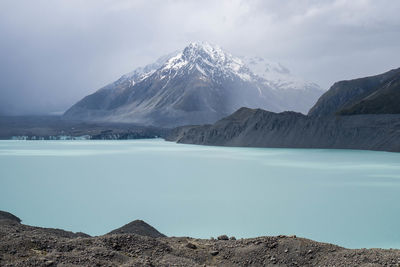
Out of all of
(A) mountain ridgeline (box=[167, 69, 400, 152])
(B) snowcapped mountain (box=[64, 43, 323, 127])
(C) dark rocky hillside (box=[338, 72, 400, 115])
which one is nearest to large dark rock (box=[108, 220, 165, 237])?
(A) mountain ridgeline (box=[167, 69, 400, 152])

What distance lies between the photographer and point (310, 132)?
48.9m

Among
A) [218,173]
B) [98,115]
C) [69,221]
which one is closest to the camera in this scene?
[69,221]

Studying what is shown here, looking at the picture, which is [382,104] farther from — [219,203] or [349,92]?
[219,203]

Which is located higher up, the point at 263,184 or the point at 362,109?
the point at 362,109

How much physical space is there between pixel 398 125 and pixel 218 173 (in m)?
29.5

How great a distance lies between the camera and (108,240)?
6.30 meters

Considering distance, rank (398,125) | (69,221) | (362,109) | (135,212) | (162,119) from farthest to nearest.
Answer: (162,119) < (362,109) < (398,125) < (135,212) < (69,221)

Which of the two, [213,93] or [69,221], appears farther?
[213,93]

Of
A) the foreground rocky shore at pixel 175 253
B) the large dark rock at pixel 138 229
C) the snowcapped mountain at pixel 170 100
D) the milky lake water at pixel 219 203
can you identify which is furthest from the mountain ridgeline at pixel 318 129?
the snowcapped mountain at pixel 170 100

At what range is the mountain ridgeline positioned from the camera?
44.1 metres

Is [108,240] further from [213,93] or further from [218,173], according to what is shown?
[213,93]

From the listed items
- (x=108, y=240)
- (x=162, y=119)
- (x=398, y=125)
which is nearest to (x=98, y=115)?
(x=162, y=119)

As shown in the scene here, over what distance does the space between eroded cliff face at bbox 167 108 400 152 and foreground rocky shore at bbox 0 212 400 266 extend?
1481 inches

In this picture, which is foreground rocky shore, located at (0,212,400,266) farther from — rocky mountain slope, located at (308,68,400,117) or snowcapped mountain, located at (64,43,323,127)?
snowcapped mountain, located at (64,43,323,127)
